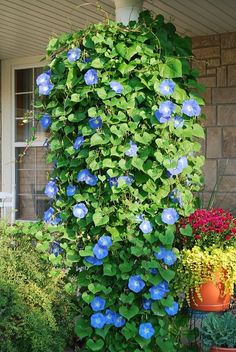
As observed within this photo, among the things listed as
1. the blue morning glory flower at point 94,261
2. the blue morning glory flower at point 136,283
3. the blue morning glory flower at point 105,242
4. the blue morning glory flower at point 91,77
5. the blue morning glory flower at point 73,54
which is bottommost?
the blue morning glory flower at point 136,283

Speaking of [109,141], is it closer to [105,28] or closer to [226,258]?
[105,28]

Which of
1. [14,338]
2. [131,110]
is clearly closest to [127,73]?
[131,110]

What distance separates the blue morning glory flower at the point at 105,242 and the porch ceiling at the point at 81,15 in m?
1.98

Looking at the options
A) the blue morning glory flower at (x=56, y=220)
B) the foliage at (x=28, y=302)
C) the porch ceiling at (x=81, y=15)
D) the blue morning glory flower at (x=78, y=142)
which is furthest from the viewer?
the porch ceiling at (x=81, y=15)

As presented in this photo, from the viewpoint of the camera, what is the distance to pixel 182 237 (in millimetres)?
2865

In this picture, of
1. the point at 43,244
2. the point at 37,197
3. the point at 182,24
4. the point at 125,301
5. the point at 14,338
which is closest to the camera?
the point at 125,301

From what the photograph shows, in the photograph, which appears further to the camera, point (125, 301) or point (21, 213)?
point (21, 213)

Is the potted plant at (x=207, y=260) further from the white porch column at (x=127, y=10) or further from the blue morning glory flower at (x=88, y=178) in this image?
the white porch column at (x=127, y=10)

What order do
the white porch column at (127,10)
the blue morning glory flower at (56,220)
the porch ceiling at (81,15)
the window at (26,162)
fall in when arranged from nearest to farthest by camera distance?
the blue morning glory flower at (56,220), the white porch column at (127,10), the porch ceiling at (81,15), the window at (26,162)

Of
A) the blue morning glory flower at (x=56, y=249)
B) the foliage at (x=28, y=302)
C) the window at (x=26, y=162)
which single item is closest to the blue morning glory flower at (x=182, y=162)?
the blue morning glory flower at (x=56, y=249)

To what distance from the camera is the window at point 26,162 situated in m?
6.61

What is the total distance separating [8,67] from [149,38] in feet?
14.2

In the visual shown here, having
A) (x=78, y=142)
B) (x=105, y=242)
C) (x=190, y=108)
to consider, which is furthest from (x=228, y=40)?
(x=105, y=242)

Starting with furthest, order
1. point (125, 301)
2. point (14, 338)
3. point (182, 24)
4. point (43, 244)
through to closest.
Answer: point (182, 24), point (14, 338), point (43, 244), point (125, 301)
